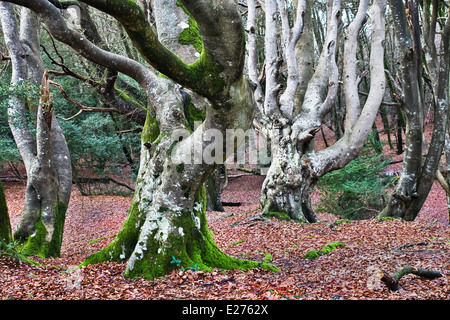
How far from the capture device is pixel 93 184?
16.6m

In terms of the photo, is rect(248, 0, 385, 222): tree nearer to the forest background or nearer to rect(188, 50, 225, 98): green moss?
the forest background

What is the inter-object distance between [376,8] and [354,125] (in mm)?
2938

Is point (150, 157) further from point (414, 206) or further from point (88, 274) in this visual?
point (414, 206)

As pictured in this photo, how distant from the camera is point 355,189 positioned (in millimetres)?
9852

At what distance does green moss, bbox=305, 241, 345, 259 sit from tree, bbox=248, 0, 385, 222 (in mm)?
2091

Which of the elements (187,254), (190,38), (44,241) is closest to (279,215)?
(187,254)

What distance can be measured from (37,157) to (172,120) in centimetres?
332

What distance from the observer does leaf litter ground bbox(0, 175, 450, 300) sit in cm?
342

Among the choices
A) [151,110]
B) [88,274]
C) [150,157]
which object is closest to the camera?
[88,274]

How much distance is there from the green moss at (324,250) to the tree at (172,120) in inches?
43.1

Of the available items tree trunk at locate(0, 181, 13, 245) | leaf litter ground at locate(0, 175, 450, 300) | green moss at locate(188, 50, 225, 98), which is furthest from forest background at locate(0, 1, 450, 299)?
green moss at locate(188, 50, 225, 98)

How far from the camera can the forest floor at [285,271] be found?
11.2 feet
